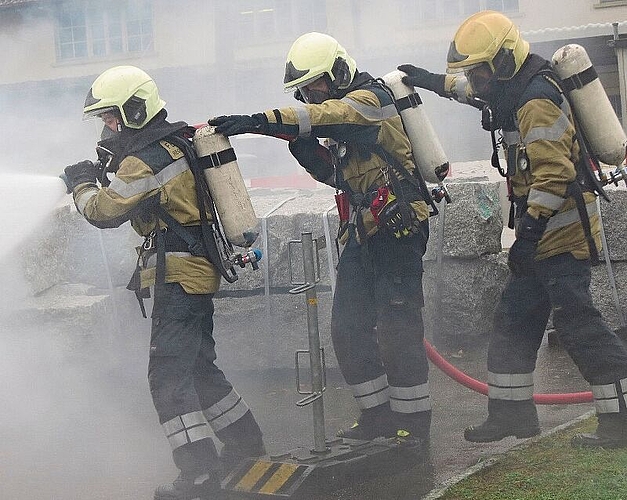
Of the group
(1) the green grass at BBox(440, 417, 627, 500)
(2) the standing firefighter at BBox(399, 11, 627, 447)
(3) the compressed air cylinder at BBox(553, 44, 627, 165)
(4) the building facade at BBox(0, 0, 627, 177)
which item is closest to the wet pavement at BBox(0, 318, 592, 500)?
(1) the green grass at BBox(440, 417, 627, 500)

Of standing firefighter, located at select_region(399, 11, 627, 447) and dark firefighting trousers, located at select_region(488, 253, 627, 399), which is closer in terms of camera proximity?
standing firefighter, located at select_region(399, 11, 627, 447)

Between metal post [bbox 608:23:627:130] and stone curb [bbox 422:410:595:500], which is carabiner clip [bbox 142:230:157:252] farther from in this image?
metal post [bbox 608:23:627:130]

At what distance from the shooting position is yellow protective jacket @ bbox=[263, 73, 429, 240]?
4.25 m

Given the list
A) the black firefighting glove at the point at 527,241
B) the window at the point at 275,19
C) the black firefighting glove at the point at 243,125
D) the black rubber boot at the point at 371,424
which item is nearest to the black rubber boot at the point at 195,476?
the black rubber boot at the point at 371,424

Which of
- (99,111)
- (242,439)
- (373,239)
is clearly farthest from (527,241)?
(99,111)

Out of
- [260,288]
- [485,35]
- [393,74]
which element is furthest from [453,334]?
[485,35]

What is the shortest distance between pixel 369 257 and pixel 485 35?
3.77ft

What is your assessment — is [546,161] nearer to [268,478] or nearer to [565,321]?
[565,321]

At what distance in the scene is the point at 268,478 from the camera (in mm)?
4297

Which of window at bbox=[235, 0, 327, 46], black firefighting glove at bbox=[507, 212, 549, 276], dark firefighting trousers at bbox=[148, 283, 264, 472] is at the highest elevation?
window at bbox=[235, 0, 327, 46]

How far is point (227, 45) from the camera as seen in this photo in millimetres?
10891

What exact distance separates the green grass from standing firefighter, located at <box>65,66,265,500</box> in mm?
1082

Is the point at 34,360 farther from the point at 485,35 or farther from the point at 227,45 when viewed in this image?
the point at 227,45

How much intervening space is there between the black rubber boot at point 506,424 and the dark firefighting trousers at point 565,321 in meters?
0.17
